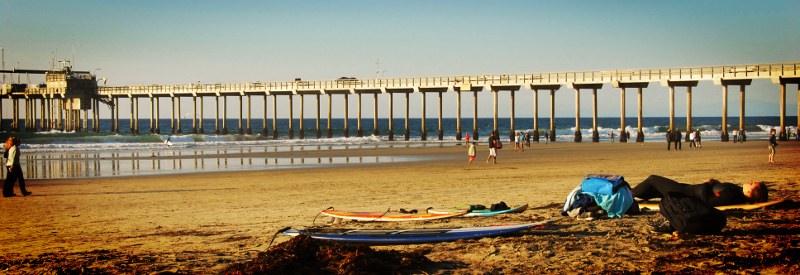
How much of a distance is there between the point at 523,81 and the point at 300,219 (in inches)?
1565

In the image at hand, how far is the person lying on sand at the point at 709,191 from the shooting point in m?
9.04

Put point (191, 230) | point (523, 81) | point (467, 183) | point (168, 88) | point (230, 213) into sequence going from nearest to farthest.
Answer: point (191, 230), point (230, 213), point (467, 183), point (523, 81), point (168, 88)

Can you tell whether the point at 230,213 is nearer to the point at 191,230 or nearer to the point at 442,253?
the point at 191,230

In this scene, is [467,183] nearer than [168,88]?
Yes

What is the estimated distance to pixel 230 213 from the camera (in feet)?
37.5

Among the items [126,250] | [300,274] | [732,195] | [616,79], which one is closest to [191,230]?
[126,250]

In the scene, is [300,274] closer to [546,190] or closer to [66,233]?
[66,233]

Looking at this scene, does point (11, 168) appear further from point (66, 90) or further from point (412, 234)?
point (66, 90)

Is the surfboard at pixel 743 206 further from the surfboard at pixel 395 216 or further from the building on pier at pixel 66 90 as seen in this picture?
the building on pier at pixel 66 90

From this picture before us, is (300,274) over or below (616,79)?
below

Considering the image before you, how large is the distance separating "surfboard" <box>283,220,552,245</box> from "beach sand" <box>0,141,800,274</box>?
0.12 meters

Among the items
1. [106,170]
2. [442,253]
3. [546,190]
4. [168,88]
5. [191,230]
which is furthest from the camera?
[168,88]

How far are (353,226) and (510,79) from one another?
41236mm

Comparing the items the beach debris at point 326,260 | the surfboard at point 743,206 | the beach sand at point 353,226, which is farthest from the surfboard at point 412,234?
the surfboard at point 743,206
